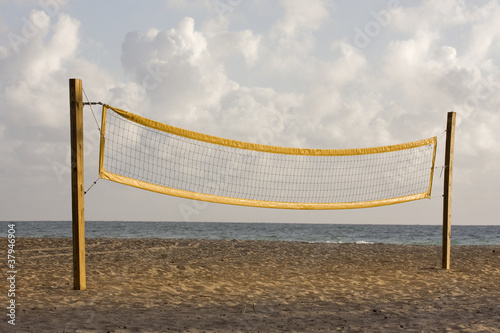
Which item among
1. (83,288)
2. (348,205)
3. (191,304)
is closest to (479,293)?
(348,205)

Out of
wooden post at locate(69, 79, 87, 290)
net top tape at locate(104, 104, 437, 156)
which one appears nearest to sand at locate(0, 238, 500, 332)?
wooden post at locate(69, 79, 87, 290)

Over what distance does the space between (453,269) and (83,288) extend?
617 cm

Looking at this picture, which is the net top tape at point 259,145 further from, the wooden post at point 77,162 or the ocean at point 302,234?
the ocean at point 302,234

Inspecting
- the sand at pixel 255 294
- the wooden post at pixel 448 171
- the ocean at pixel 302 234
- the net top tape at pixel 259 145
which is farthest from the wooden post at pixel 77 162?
the ocean at pixel 302 234

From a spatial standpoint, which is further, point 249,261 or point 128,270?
point 249,261

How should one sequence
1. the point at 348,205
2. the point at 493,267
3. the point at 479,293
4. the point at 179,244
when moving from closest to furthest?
the point at 479,293 → the point at 348,205 → the point at 493,267 → the point at 179,244

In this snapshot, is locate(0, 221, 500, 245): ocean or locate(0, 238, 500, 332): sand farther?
locate(0, 221, 500, 245): ocean

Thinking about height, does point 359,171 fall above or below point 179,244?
above

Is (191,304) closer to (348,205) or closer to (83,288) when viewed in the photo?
(83,288)

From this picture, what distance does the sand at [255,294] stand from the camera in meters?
4.57

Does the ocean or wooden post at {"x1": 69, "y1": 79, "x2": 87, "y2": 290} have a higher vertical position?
wooden post at {"x1": 69, "y1": 79, "x2": 87, "y2": 290}

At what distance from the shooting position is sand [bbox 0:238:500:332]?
15.0 feet

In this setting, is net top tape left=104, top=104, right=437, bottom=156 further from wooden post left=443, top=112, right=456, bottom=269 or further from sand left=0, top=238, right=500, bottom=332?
sand left=0, top=238, right=500, bottom=332

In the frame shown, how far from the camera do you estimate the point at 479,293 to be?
6.24 m
